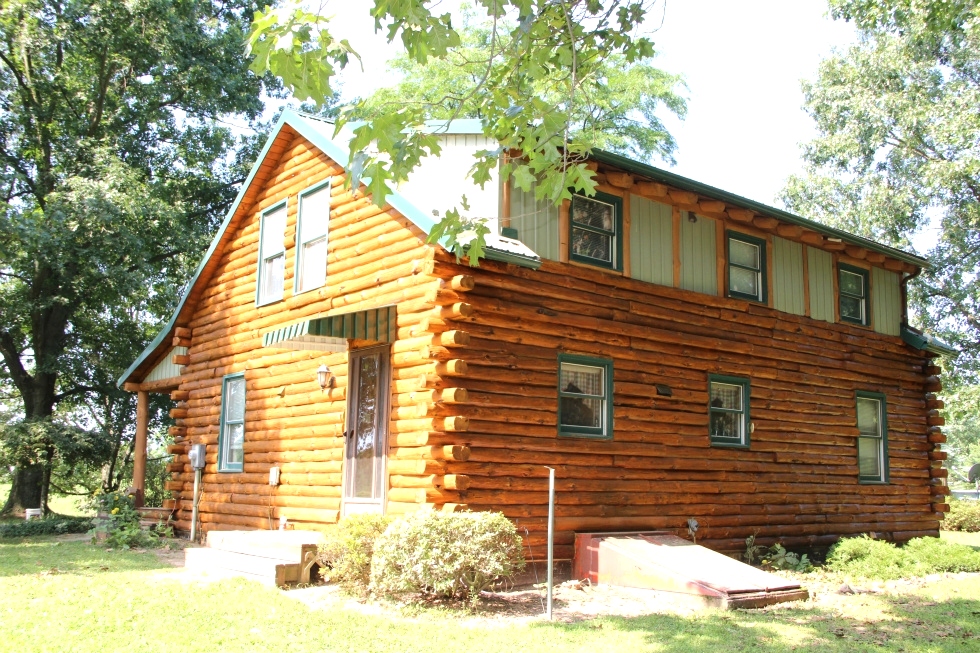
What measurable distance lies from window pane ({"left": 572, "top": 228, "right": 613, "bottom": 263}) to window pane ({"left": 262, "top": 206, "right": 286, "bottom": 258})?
506cm

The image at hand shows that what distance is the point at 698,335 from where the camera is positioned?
13055mm

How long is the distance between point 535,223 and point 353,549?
4.68m

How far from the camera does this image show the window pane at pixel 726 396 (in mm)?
13281

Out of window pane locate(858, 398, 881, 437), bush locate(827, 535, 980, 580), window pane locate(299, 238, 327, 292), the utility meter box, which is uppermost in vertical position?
window pane locate(299, 238, 327, 292)

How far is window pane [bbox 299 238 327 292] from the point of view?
43.2ft

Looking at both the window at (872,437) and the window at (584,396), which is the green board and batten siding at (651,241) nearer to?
the window at (584,396)

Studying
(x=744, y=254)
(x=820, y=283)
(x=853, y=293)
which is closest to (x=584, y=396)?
(x=744, y=254)

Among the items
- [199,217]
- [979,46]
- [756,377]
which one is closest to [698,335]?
[756,377]

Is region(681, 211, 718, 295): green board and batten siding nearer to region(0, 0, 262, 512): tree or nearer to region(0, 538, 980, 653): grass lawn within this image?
region(0, 538, 980, 653): grass lawn

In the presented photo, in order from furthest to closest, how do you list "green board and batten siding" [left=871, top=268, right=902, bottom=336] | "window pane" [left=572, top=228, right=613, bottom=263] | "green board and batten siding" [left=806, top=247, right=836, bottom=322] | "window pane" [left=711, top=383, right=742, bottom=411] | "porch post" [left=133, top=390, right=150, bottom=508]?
"porch post" [left=133, top=390, right=150, bottom=508]
"green board and batten siding" [left=871, top=268, right=902, bottom=336]
"green board and batten siding" [left=806, top=247, right=836, bottom=322]
"window pane" [left=711, top=383, right=742, bottom=411]
"window pane" [left=572, top=228, right=613, bottom=263]

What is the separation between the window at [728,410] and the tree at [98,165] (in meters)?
14.4

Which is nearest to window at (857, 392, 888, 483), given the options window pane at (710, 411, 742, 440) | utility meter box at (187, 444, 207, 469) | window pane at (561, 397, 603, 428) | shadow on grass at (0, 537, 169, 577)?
window pane at (710, 411, 742, 440)

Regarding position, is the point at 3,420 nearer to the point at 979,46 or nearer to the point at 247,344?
the point at 247,344

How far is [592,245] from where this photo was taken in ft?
39.6
